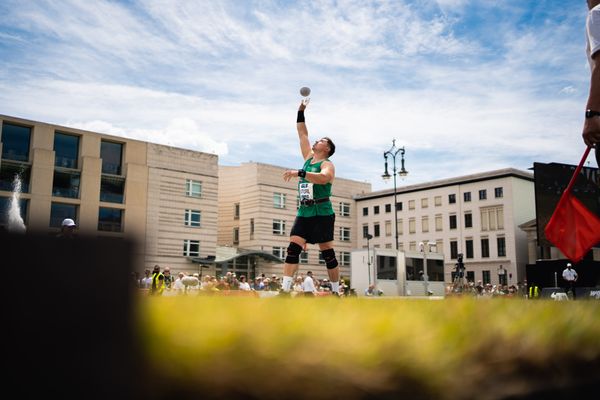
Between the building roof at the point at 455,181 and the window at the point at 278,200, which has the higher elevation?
the building roof at the point at 455,181

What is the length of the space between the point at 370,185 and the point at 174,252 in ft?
114

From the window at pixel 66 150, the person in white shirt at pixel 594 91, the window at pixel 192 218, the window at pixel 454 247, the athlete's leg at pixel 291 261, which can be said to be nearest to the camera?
the person in white shirt at pixel 594 91

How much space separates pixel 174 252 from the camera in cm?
5569

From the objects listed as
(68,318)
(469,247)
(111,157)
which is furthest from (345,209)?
(68,318)

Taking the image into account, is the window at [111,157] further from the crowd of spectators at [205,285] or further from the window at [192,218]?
the crowd of spectators at [205,285]

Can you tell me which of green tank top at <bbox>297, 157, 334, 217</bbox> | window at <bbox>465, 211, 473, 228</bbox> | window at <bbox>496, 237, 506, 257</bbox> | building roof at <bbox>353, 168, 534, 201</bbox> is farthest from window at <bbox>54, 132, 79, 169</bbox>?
green tank top at <bbox>297, 157, 334, 217</bbox>

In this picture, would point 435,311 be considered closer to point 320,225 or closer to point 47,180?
point 320,225

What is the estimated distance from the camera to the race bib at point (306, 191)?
742cm

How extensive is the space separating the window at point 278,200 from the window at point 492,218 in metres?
24.9

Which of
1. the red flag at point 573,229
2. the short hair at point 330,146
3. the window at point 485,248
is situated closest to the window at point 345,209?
the window at point 485,248

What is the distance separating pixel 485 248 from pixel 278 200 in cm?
2664

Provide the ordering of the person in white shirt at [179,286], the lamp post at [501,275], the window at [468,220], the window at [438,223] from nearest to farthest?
the person in white shirt at [179,286]
the lamp post at [501,275]
the window at [468,220]
the window at [438,223]

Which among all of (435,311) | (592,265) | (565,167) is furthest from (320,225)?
(565,167)

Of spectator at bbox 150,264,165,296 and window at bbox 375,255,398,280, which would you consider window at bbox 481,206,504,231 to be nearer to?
window at bbox 375,255,398,280
